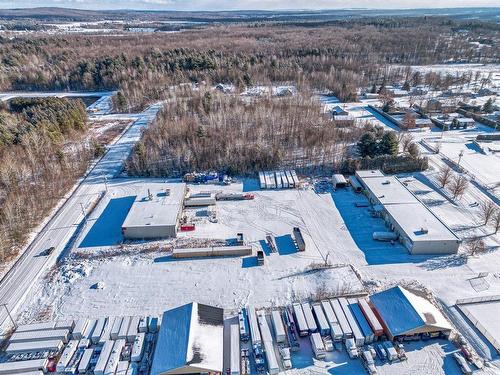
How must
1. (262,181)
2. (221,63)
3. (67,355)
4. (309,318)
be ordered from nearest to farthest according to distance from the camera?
(67,355)
(309,318)
(262,181)
(221,63)

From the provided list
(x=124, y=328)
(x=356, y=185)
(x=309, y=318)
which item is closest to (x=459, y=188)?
(x=356, y=185)

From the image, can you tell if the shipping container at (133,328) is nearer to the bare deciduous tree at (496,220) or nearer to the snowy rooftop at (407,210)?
the snowy rooftop at (407,210)

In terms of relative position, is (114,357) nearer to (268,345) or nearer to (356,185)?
(268,345)

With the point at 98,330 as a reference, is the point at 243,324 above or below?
below

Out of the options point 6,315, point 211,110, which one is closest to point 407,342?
point 6,315

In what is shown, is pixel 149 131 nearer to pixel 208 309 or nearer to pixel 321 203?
pixel 321 203

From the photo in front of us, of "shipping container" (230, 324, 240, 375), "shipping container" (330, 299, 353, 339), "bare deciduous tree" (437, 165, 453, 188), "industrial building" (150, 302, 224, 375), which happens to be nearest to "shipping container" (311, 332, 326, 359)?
"shipping container" (330, 299, 353, 339)
